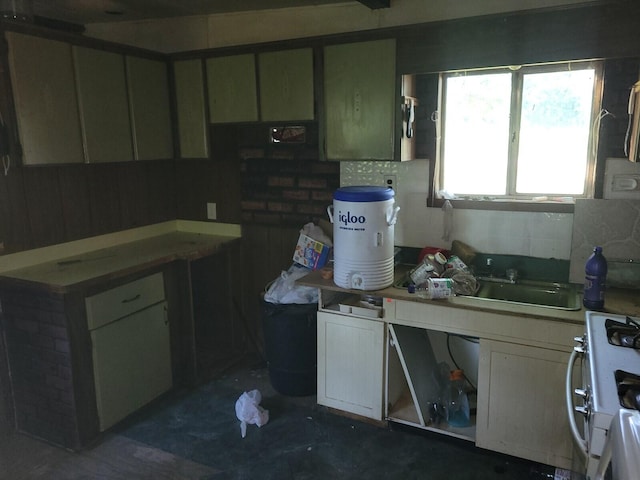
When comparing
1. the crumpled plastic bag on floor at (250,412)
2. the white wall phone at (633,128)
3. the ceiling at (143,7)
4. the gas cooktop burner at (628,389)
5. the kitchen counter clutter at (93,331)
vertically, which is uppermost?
the ceiling at (143,7)

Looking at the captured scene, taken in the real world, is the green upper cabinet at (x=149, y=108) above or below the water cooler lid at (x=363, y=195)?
above

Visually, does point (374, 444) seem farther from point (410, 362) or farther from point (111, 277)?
point (111, 277)

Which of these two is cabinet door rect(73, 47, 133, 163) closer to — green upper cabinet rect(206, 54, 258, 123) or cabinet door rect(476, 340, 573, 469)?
green upper cabinet rect(206, 54, 258, 123)

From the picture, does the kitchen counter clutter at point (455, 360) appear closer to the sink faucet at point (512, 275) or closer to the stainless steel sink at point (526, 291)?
the stainless steel sink at point (526, 291)

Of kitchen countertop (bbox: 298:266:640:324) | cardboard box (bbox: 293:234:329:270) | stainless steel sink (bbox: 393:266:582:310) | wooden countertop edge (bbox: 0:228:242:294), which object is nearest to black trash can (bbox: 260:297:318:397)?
cardboard box (bbox: 293:234:329:270)

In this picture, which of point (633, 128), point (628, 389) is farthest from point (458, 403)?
point (633, 128)

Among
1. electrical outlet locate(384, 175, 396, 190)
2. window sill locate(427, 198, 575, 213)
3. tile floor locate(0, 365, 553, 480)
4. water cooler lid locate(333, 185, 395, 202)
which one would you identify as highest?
electrical outlet locate(384, 175, 396, 190)

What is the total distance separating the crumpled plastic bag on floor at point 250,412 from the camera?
2.66 m

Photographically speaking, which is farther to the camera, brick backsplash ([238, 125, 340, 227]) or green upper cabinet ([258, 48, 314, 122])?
brick backsplash ([238, 125, 340, 227])

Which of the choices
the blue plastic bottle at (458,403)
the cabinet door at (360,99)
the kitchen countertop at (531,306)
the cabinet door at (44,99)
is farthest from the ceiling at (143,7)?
the blue plastic bottle at (458,403)

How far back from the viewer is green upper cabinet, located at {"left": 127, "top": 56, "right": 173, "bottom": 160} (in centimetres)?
290

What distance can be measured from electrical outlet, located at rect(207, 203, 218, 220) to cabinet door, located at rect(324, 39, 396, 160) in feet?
3.59

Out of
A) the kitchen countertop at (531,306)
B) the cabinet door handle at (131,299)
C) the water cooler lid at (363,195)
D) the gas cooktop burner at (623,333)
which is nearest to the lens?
the gas cooktop burner at (623,333)

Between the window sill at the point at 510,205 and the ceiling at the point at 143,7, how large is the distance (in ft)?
3.81
